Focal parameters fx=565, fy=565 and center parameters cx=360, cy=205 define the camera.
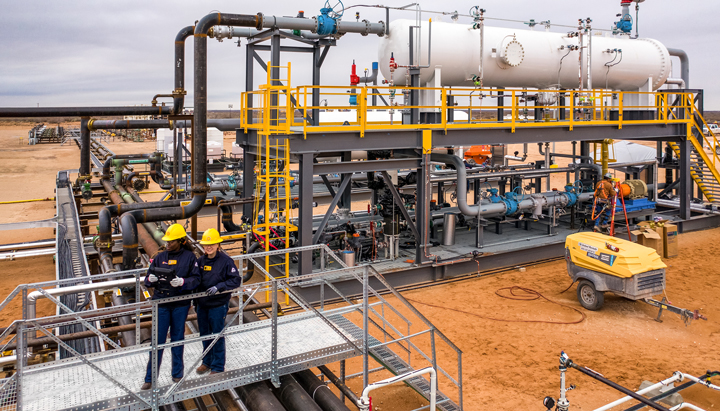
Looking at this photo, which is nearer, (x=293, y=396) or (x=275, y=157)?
(x=293, y=396)

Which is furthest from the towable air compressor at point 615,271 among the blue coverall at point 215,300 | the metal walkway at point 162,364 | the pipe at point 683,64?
the pipe at point 683,64

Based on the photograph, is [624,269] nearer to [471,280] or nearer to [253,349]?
[471,280]

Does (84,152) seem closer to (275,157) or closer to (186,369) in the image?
(275,157)

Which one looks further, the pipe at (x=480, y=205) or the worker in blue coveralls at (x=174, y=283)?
the pipe at (x=480, y=205)

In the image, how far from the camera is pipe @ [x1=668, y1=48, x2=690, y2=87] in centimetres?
1886

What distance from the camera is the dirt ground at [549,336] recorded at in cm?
782

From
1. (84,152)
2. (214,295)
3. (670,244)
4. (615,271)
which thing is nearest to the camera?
(214,295)

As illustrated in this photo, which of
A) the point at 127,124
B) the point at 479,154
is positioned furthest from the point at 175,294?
the point at 479,154

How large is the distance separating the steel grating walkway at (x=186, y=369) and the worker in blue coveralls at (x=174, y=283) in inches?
8.9

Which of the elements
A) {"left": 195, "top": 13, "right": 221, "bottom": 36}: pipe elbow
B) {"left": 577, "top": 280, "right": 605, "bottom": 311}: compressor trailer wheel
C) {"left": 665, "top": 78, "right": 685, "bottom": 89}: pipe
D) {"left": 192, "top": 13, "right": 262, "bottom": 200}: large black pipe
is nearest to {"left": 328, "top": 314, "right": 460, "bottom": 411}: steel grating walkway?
A: {"left": 192, "top": 13, "right": 262, "bottom": 200}: large black pipe

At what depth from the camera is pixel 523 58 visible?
1485cm

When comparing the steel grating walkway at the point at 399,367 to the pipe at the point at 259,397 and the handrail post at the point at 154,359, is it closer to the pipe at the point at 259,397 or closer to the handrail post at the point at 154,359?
the pipe at the point at 259,397

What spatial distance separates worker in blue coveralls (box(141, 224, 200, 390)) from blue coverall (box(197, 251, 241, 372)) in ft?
0.40

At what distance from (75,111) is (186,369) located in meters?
12.3
